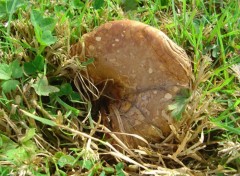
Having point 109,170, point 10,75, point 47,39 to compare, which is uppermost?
point 47,39

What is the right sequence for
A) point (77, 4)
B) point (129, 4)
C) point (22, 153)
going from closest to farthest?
1. point (22, 153)
2. point (77, 4)
3. point (129, 4)

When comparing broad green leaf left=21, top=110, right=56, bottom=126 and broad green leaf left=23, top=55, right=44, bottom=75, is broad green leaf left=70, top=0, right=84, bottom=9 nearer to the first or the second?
broad green leaf left=23, top=55, right=44, bottom=75

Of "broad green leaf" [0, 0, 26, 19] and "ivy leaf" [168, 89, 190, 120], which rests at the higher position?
"broad green leaf" [0, 0, 26, 19]

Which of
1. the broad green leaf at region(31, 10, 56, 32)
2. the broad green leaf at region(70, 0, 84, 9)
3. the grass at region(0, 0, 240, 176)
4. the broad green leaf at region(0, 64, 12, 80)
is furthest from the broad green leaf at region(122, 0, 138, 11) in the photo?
the broad green leaf at region(0, 64, 12, 80)

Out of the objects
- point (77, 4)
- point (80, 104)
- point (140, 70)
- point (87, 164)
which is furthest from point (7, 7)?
point (87, 164)

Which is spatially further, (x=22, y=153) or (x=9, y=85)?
(x=9, y=85)

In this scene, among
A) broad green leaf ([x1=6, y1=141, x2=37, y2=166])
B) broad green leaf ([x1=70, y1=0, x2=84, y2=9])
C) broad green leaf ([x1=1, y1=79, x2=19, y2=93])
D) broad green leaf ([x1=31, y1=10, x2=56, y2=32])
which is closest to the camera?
broad green leaf ([x1=6, y1=141, x2=37, y2=166])

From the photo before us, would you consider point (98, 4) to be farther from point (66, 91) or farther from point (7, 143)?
point (7, 143)
